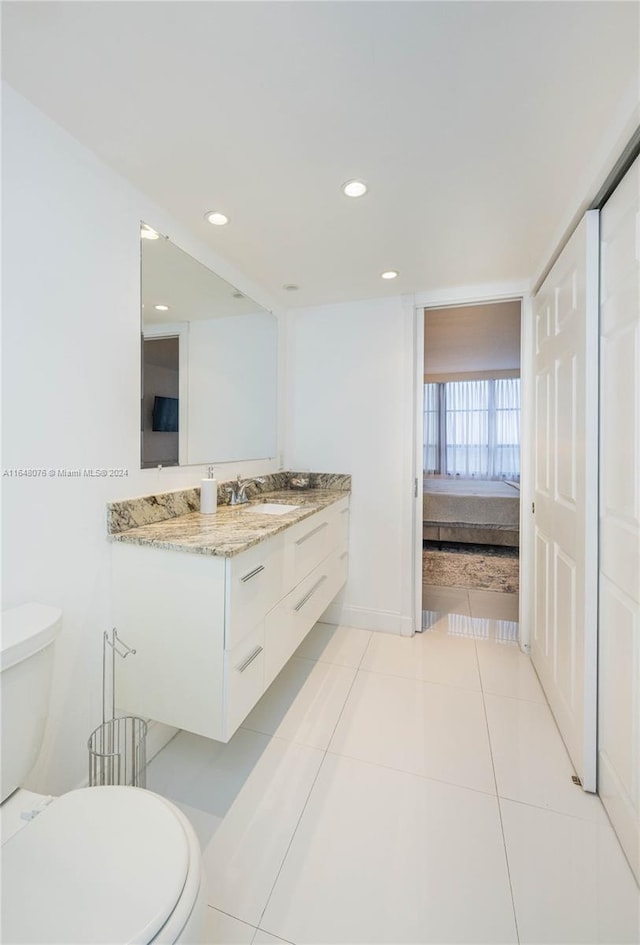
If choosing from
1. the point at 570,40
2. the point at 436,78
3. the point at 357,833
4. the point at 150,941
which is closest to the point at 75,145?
the point at 436,78

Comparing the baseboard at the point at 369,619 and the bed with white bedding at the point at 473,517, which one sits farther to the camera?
the bed with white bedding at the point at 473,517

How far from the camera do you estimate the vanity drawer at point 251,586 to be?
48.9 inches

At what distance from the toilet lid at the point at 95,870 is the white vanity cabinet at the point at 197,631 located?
41cm

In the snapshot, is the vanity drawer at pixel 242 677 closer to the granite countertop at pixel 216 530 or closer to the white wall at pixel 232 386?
the granite countertop at pixel 216 530

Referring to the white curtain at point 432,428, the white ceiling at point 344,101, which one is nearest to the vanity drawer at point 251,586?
the white ceiling at point 344,101

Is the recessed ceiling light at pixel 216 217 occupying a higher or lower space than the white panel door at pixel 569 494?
higher

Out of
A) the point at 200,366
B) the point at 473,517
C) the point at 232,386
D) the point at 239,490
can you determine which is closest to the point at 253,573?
the point at 239,490

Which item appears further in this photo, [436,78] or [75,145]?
[75,145]

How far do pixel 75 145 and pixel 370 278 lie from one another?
59.2 inches

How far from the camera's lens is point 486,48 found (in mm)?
965

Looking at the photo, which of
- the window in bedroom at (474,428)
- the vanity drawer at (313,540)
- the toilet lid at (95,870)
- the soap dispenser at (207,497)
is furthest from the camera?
the window in bedroom at (474,428)

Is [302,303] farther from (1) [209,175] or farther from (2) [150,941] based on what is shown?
(2) [150,941]

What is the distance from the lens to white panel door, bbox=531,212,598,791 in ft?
4.54

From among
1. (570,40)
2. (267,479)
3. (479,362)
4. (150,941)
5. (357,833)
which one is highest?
(479,362)
